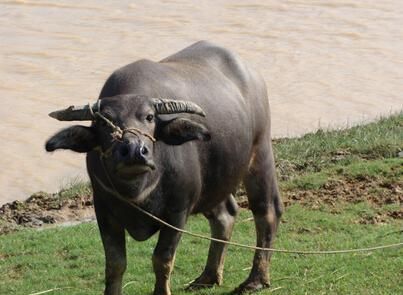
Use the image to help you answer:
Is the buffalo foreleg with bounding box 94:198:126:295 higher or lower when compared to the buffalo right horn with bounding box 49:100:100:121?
lower

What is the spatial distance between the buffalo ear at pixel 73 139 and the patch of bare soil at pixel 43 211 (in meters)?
3.22

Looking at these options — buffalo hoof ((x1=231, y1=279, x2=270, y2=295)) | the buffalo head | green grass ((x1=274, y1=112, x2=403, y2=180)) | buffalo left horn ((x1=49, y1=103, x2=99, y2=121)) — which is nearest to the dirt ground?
green grass ((x1=274, y1=112, x2=403, y2=180))

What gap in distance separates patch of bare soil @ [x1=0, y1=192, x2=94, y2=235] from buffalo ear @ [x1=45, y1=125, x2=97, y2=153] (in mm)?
3217

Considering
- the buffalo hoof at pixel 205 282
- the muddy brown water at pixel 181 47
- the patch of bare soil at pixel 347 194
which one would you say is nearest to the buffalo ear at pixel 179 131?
the buffalo hoof at pixel 205 282

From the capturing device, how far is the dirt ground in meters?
8.98

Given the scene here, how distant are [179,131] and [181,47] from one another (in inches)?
403

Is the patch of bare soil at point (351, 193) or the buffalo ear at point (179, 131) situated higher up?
the buffalo ear at point (179, 131)

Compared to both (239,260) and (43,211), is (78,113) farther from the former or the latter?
(43,211)

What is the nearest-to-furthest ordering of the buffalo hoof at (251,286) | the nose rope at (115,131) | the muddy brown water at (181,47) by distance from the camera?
1. the nose rope at (115,131)
2. the buffalo hoof at (251,286)
3. the muddy brown water at (181,47)

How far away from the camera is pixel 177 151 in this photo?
6.09m

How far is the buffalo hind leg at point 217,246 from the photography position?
Answer: 280 inches

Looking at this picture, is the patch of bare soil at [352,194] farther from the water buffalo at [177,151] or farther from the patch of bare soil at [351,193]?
the water buffalo at [177,151]

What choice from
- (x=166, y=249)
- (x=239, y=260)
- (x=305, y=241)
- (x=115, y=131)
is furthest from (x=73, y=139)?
(x=305, y=241)

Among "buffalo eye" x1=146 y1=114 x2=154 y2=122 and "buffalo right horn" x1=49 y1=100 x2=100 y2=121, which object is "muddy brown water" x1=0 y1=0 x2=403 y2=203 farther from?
"buffalo eye" x1=146 y1=114 x2=154 y2=122
